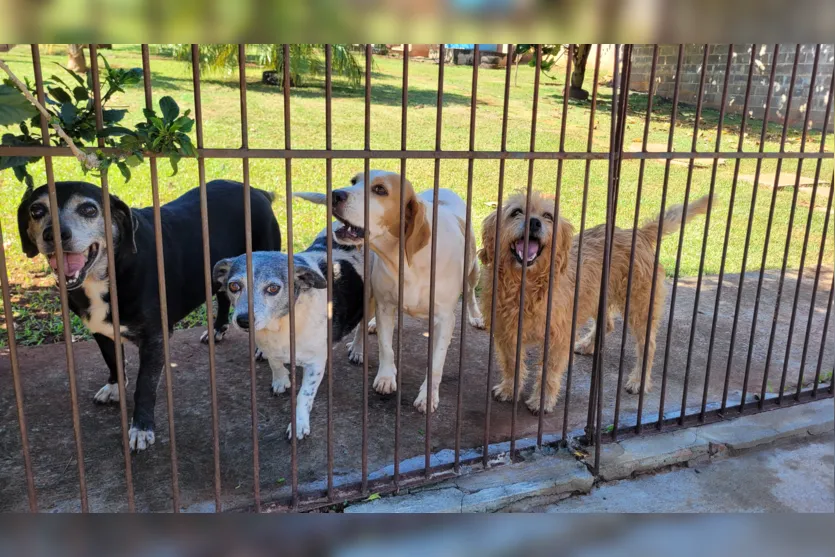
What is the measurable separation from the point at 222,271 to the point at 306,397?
2.92ft

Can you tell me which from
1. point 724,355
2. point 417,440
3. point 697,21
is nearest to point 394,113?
point 724,355

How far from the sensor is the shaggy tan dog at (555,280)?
153 inches

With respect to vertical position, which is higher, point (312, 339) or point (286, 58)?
point (286, 58)

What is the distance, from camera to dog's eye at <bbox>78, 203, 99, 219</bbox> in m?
3.24

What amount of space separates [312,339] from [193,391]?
1.05m

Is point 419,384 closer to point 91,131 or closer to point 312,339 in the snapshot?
point 312,339

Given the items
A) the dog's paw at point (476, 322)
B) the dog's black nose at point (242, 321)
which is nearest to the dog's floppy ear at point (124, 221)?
the dog's black nose at point (242, 321)

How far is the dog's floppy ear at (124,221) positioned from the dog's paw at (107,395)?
1.09m

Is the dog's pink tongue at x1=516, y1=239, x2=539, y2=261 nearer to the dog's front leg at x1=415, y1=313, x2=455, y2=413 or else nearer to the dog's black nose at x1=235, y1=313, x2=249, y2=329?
the dog's front leg at x1=415, y1=313, x2=455, y2=413

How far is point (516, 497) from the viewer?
133 inches

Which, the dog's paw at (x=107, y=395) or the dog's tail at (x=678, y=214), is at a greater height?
the dog's tail at (x=678, y=214)

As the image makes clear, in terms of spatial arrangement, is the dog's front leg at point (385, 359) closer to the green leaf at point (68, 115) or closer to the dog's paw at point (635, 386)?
the dog's paw at point (635, 386)

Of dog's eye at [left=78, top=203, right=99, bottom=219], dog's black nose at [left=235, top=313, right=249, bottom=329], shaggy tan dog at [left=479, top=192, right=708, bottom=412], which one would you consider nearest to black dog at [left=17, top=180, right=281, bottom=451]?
dog's eye at [left=78, top=203, right=99, bottom=219]

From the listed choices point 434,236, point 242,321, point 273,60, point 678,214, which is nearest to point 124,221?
point 242,321
